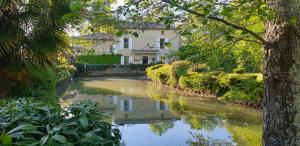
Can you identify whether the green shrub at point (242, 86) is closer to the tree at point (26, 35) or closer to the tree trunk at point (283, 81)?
the tree at point (26, 35)

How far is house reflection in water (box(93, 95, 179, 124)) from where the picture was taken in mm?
12773

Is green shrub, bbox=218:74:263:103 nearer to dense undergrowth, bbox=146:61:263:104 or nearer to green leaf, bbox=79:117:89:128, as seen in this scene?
dense undergrowth, bbox=146:61:263:104

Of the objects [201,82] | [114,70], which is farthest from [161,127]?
[114,70]

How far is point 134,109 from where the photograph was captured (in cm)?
1521

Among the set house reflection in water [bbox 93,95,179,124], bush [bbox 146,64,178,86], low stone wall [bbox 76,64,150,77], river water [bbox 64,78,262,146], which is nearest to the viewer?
river water [bbox 64,78,262,146]

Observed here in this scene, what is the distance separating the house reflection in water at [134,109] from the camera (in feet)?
41.9

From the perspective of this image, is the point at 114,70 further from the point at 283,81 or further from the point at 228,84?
the point at 283,81

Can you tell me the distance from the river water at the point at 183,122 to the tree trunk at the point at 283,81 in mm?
5168

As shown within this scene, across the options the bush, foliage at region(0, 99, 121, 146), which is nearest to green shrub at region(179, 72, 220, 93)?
the bush

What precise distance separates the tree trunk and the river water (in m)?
5.17

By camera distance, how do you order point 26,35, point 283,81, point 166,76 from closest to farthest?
1. point 283,81
2. point 26,35
3. point 166,76

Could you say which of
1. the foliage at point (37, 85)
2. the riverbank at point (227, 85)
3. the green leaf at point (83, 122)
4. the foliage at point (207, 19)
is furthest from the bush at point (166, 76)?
the green leaf at point (83, 122)

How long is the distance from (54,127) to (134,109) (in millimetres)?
11980

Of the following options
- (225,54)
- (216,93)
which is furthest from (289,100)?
(216,93)
